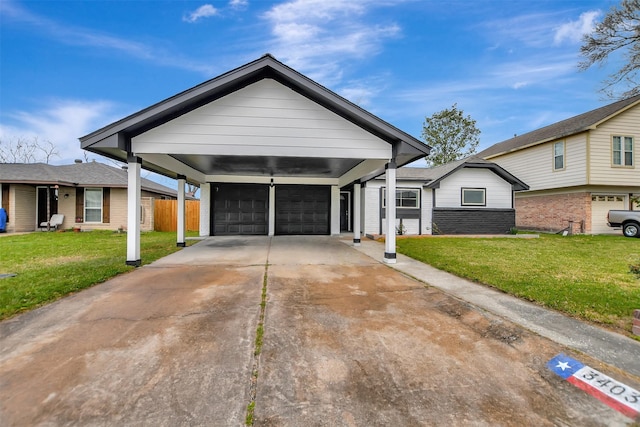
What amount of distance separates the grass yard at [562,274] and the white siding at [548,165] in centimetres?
586

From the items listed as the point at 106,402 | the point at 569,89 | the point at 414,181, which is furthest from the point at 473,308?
the point at 569,89

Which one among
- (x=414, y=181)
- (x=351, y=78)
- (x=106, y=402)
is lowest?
(x=106, y=402)

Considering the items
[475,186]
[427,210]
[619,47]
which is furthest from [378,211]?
[619,47]

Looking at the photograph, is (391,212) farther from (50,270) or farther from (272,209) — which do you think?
(272,209)

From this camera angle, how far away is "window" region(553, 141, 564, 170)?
1476 cm

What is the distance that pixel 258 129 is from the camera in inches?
246

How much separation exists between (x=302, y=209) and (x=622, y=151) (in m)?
15.8

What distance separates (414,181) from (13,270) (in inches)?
556

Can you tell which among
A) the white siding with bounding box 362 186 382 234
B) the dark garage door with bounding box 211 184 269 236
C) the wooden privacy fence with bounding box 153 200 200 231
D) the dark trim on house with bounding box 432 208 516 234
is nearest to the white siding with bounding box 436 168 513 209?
the dark trim on house with bounding box 432 208 516 234

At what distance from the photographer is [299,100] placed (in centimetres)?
636

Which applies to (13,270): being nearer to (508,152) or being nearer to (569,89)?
(508,152)

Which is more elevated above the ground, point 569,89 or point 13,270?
point 569,89

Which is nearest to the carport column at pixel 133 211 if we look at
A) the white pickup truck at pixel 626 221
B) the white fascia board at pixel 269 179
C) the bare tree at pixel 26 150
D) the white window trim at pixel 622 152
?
the white fascia board at pixel 269 179

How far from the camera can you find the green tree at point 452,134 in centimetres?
2961
